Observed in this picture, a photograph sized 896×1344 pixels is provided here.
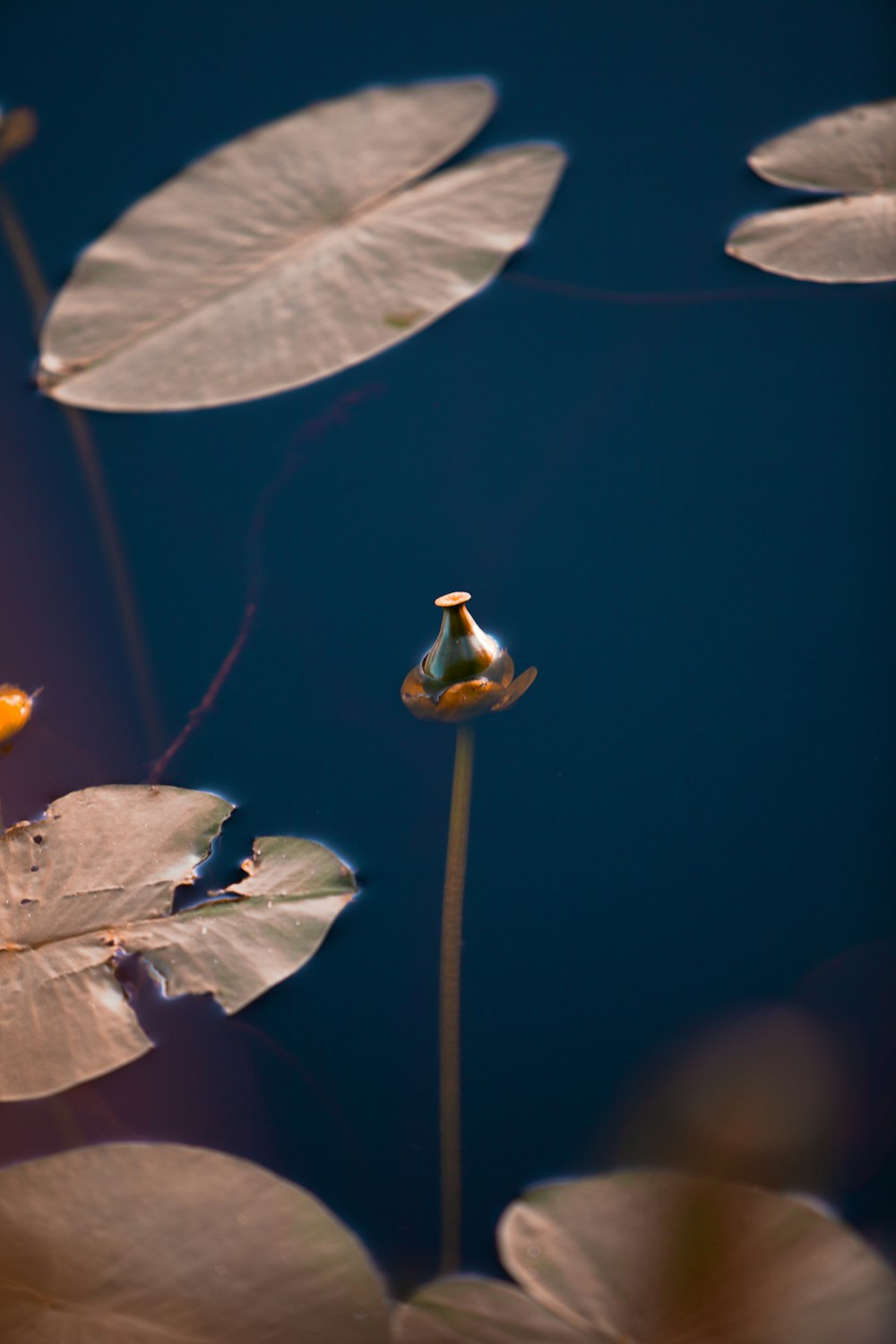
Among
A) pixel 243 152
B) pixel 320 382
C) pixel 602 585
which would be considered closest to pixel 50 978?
pixel 602 585

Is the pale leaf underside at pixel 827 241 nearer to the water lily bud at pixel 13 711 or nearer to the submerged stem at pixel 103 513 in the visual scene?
the submerged stem at pixel 103 513

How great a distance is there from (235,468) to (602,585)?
459 mm

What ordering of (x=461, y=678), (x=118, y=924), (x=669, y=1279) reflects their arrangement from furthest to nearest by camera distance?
(x=461, y=678) < (x=118, y=924) < (x=669, y=1279)

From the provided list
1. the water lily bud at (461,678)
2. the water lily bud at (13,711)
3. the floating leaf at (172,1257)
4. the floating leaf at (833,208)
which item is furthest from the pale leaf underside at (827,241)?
the floating leaf at (172,1257)

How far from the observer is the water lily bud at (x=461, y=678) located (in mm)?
937

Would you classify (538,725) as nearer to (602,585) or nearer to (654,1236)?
(602,585)

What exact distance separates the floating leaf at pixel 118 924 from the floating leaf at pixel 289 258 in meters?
0.55

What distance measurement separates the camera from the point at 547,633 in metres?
1.01

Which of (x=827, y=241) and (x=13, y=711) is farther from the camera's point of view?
(x=827, y=241)

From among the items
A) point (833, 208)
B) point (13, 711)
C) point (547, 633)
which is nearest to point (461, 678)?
point (547, 633)

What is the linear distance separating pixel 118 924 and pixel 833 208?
1.13 meters

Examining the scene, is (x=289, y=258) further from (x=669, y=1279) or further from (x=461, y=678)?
(x=669, y=1279)

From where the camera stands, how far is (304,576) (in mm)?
1108

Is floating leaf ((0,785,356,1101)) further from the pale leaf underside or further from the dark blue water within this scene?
the pale leaf underside
